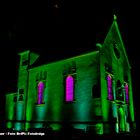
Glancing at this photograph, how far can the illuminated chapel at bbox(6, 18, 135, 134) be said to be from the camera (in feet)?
76.1

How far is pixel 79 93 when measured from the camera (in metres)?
24.2

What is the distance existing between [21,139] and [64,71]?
1264 centimetres

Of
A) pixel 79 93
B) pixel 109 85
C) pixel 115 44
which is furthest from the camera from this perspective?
pixel 115 44

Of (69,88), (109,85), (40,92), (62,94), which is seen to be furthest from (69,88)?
(40,92)

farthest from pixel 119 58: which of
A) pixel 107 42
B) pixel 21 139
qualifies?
pixel 21 139

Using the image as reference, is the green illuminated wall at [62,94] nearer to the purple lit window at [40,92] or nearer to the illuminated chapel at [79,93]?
the illuminated chapel at [79,93]

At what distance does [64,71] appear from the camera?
86.2 feet

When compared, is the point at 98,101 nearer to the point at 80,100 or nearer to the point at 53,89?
the point at 80,100

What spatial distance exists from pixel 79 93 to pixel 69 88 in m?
1.79

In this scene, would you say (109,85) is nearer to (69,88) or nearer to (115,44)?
(69,88)

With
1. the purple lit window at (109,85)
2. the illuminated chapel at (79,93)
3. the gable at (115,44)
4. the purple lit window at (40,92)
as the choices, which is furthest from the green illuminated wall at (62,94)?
the gable at (115,44)

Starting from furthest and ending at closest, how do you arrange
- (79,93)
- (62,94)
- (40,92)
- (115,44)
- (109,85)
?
(40,92) → (115,44) → (62,94) → (109,85) → (79,93)

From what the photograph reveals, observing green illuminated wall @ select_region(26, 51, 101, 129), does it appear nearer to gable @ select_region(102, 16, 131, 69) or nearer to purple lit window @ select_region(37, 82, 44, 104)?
purple lit window @ select_region(37, 82, 44, 104)

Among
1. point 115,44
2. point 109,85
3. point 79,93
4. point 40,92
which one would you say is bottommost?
point 79,93
